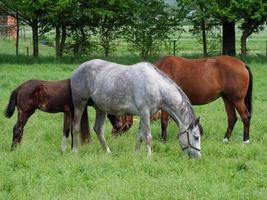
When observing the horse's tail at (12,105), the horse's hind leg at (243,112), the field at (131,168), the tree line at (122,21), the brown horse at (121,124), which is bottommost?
the field at (131,168)

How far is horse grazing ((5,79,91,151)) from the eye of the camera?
930 centimetres

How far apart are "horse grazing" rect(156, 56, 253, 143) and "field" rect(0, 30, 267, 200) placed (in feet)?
1.63

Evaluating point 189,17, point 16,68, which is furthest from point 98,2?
point 16,68

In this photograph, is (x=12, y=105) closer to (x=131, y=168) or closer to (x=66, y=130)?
(x=66, y=130)

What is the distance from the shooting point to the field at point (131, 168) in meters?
6.84

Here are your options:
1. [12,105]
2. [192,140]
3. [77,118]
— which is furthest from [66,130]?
[192,140]

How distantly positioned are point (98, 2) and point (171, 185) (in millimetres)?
20098

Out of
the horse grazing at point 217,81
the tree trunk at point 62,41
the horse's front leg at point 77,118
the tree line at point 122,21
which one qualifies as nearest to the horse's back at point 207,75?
the horse grazing at point 217,81

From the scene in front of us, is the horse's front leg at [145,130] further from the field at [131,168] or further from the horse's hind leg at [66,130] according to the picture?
the horse's hind leg at [66,130]

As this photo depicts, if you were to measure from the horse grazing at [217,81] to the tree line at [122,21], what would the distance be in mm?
14599

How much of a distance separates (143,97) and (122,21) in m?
18.8

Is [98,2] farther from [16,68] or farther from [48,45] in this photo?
[48,45]

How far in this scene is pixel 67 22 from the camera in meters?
26.5

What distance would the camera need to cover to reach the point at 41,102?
943 cm
